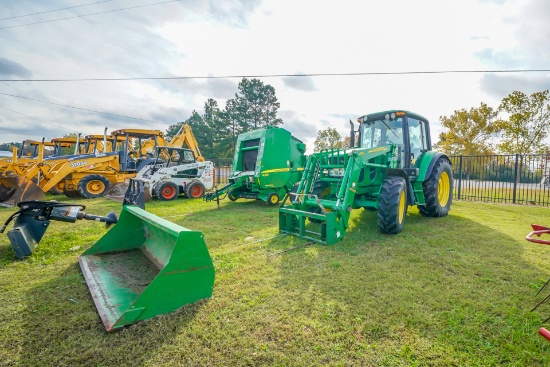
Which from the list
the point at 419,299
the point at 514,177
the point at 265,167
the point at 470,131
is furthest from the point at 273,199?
the point at 470,131

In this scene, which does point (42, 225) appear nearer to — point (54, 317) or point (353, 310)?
point (54, 317)

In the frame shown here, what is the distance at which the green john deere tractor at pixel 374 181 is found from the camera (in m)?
4.86

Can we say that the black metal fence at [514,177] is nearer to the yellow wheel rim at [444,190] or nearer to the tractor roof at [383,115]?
the yellow wheel rim at [444,190]

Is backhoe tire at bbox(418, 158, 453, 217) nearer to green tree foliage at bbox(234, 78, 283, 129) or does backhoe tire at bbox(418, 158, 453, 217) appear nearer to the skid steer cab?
the skid steer cab

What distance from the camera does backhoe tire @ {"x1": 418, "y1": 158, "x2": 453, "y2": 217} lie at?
6.55m

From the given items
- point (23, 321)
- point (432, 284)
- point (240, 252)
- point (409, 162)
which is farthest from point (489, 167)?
point (23, 321)

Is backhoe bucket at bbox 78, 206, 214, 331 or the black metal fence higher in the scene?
the black metal fence

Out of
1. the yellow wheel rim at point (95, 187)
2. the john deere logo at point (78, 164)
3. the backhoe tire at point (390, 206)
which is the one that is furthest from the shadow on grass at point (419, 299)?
the john deere logo at point (78, 164)

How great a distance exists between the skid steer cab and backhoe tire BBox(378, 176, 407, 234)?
303 inches

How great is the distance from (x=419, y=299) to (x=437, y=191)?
455 cm

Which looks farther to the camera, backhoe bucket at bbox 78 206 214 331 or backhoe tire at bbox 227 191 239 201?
backhoe tire at bbox 227 191 239 201

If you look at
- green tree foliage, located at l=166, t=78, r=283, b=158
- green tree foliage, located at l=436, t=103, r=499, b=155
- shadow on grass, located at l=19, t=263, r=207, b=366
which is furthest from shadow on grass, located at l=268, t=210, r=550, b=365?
green tree foliage, located at l=166, t=78, r=283, b=158

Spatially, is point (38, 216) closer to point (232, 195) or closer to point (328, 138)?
point (232, 195)

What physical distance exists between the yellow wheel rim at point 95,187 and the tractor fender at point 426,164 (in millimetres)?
10706
